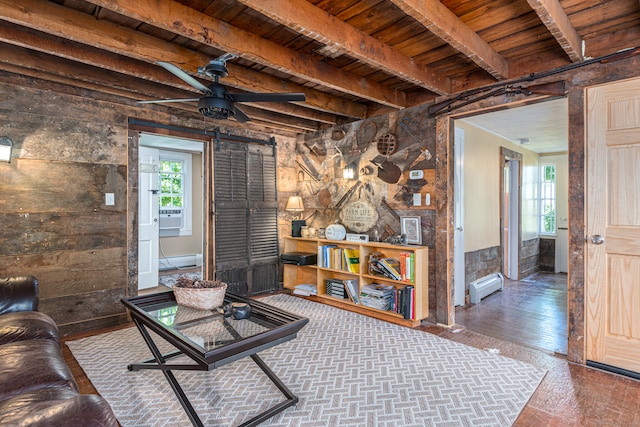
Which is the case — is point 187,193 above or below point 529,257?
above

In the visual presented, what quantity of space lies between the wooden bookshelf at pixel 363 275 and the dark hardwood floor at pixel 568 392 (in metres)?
0.52

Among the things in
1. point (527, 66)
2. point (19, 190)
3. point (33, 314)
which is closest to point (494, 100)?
point (527, 66)

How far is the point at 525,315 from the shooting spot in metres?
3.92

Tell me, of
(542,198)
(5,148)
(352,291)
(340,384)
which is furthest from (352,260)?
(542,198)

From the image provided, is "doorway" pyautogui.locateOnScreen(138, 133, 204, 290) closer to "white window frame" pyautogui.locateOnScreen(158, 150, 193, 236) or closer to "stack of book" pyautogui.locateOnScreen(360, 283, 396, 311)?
"white window frame" pyautogui.locateOnScreen(158, 150, 193, 236)

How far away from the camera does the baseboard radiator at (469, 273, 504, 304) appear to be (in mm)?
4488

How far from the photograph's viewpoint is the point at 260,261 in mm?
4867

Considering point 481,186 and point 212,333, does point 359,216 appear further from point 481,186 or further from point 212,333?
→ point 212,333

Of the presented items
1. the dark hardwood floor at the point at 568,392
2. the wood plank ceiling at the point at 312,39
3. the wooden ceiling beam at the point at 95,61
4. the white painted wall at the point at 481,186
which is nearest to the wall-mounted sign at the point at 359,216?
the white painted wall at the point at 481,186

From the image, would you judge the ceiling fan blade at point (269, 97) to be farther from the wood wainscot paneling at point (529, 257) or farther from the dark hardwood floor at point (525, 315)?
the wood wainscot paneling at point (529, 257)

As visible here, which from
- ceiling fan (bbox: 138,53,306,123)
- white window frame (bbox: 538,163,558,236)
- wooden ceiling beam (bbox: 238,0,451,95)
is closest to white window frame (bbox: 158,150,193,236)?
ceiling fan (bbox: 138,53,306,123)

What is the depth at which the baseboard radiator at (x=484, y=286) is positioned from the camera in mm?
4488

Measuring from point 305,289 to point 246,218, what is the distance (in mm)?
1248

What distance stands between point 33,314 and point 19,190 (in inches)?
59.8
